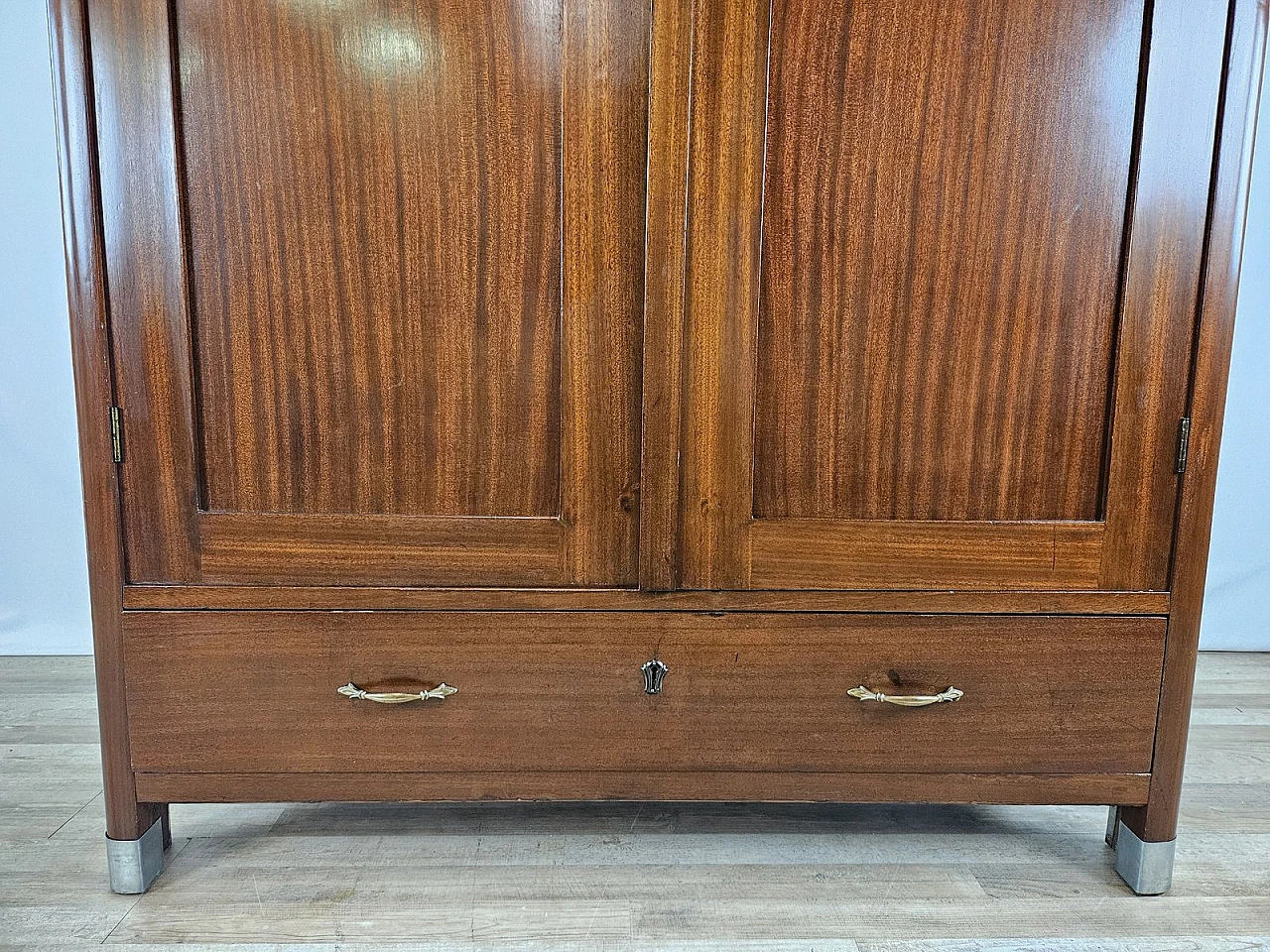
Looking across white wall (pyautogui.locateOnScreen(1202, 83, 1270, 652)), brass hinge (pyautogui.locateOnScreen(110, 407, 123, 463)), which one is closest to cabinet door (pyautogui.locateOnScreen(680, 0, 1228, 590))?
brass hinge (pyautogui.locateOnScreen(110, 407, 123, 463))

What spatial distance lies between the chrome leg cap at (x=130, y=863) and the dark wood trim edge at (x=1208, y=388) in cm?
129

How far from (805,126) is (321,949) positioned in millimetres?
1103

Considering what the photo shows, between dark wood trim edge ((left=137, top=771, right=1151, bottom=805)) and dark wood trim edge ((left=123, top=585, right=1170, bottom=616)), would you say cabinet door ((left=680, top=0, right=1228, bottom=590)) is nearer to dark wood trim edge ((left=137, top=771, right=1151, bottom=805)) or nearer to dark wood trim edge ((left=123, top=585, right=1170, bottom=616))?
dark wood trim edge ((left=123, top=585, right=1170, bottom=616))

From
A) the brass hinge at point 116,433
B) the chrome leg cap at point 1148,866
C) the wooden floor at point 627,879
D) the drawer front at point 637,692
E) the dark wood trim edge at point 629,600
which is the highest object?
the brass hinge at point 116,433

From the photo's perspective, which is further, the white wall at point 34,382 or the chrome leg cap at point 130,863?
the white wall at point 34,382

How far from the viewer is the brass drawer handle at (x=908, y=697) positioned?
1036mm

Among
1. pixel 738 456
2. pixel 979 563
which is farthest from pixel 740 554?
pixel 979 563

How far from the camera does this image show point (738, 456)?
3.29 ft

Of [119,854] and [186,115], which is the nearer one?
[186,115]

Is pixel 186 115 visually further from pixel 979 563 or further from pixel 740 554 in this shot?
pixel 979 563

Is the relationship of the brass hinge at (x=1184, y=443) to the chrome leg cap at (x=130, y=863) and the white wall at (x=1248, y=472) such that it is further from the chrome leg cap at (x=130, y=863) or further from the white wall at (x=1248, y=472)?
the chrome leg cap at (x=130, y=863)

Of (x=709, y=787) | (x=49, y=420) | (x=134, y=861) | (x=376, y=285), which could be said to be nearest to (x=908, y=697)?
(x=709, y=787)

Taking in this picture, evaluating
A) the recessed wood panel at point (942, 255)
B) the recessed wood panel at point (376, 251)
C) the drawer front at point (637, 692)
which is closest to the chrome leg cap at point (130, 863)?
the drawer front at point (637, 692)

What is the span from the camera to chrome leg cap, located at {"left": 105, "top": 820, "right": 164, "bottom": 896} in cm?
105
